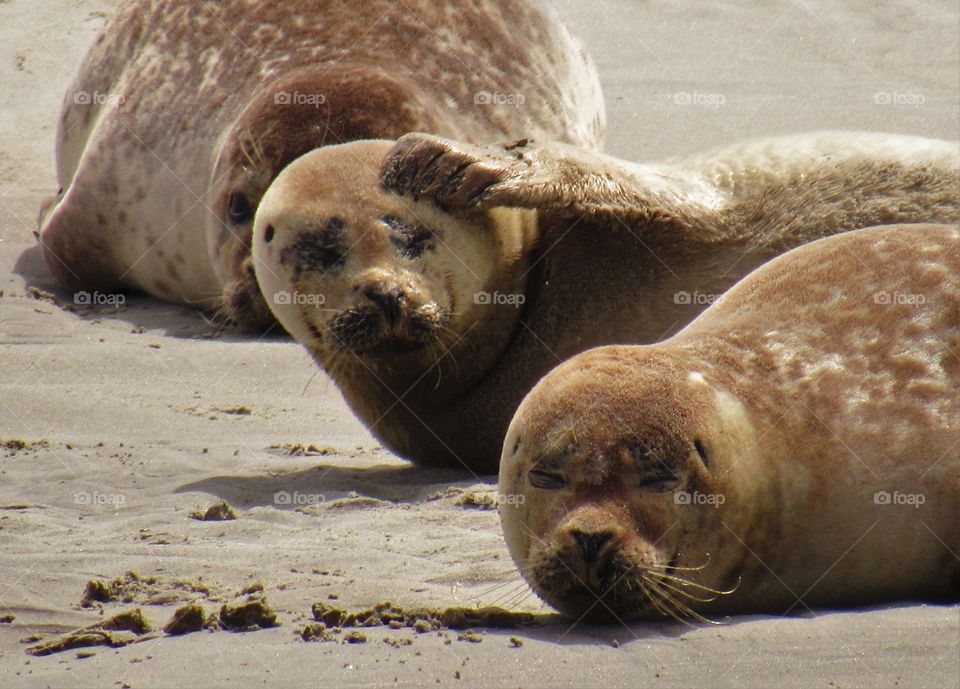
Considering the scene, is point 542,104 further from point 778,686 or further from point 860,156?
point 778,686

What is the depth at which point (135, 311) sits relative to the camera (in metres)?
8.42

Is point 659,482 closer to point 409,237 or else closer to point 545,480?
point 545,480

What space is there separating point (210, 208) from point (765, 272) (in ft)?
12.3

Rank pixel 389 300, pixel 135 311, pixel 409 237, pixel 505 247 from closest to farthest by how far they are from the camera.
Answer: pixel 389 300 < pixel 409 237 < pixel 505 247 < pixel 135 311

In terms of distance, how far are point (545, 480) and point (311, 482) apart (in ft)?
6.19

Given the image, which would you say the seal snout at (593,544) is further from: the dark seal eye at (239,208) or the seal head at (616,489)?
the dark seal eye at (239,208)

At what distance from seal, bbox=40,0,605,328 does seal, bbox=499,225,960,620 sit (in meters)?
3.11

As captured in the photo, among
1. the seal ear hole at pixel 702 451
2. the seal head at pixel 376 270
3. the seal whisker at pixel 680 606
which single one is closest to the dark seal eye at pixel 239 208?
the seal head at pixel 376 270

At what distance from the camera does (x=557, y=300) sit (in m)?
6.04

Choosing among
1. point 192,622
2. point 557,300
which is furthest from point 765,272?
point 192,622

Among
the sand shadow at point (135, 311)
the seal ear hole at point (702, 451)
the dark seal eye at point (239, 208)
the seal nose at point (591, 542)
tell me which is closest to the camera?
the seal nose at point (591, 542)

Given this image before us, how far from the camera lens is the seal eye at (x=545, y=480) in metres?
3.88

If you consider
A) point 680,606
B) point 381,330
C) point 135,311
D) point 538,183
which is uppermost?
point 538,183

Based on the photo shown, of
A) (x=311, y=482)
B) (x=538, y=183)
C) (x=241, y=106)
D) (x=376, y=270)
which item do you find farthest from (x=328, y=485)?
(x=241, y=106)
